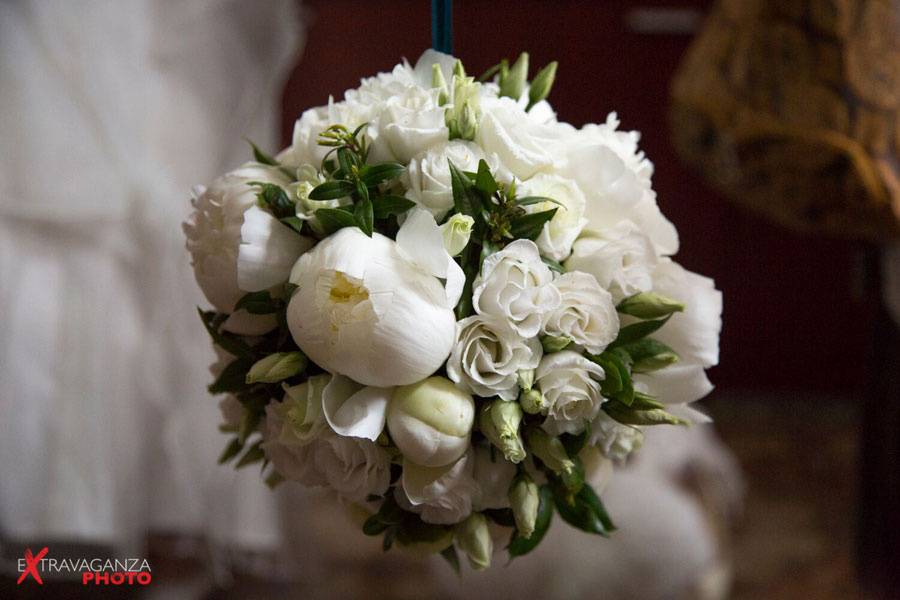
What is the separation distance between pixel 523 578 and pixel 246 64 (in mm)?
1118

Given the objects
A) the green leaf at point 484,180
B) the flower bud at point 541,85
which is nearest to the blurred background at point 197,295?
the flower bud at point 541,85

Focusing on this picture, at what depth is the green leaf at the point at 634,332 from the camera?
0.57 m

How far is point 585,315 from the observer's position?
545 millimetres

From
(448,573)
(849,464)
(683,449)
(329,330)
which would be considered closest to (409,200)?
(329,330)

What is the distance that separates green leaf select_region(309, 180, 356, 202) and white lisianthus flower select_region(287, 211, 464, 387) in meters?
0.03

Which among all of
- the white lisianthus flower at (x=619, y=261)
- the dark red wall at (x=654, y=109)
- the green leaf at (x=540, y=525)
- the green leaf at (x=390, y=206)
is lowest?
the dark red wall at (x=654, y=109)

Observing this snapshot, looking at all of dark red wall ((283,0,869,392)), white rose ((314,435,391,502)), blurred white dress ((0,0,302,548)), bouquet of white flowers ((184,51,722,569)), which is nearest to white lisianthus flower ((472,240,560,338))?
bouquet of white flowers ((184,51,722,569))

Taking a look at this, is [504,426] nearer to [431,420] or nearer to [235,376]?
[431,420]

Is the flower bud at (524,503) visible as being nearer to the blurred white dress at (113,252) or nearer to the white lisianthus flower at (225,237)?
the white lisianthus flower at (225,237)

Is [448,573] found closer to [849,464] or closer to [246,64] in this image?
[246,64]

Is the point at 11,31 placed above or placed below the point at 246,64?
above

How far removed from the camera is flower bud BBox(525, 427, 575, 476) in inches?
21.8

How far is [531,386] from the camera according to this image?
21.4 inches

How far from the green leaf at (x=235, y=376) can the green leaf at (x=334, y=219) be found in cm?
11
